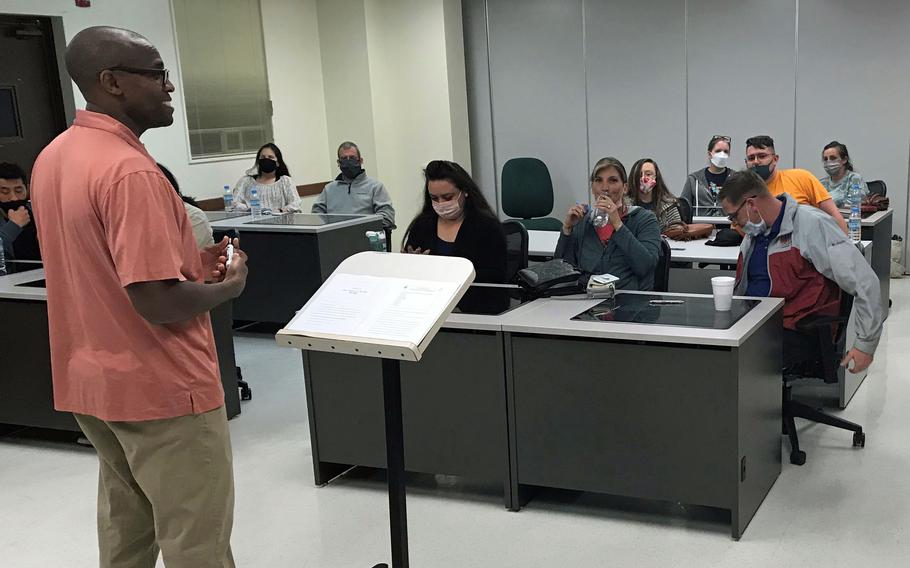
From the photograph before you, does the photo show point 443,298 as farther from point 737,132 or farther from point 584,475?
point 737,132

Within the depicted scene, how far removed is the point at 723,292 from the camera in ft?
10.9

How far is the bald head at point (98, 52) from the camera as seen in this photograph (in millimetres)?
1996

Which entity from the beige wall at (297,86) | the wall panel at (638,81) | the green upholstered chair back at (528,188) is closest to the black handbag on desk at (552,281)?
the green upholstered chair back at (528,188)

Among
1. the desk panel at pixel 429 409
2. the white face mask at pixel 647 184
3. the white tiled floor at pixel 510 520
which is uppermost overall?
the white face mask at pixel 647 184

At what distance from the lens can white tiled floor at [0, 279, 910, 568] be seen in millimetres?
3094

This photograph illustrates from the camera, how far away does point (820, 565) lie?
2.94 metres

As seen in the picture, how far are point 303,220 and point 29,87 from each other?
254cm

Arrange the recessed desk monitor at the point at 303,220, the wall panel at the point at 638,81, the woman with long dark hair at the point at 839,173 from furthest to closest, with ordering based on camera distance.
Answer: the wall panel at the point at 638,81
the recessed desk monitor at the point at 303,220
the woman with long dark hair at the point at 839,173

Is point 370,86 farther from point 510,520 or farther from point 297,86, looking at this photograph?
point 510,520

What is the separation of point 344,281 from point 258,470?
1.96 m

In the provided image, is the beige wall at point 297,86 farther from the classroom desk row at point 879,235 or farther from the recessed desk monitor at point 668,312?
the recessed desk monitor at point 668,312

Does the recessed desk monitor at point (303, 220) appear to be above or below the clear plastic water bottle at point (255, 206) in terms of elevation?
below

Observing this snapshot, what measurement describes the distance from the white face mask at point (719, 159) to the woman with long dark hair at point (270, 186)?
3.18m

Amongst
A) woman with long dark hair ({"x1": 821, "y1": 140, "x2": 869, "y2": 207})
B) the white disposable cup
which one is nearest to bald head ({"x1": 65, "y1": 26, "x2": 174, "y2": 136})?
the white disposable cup
